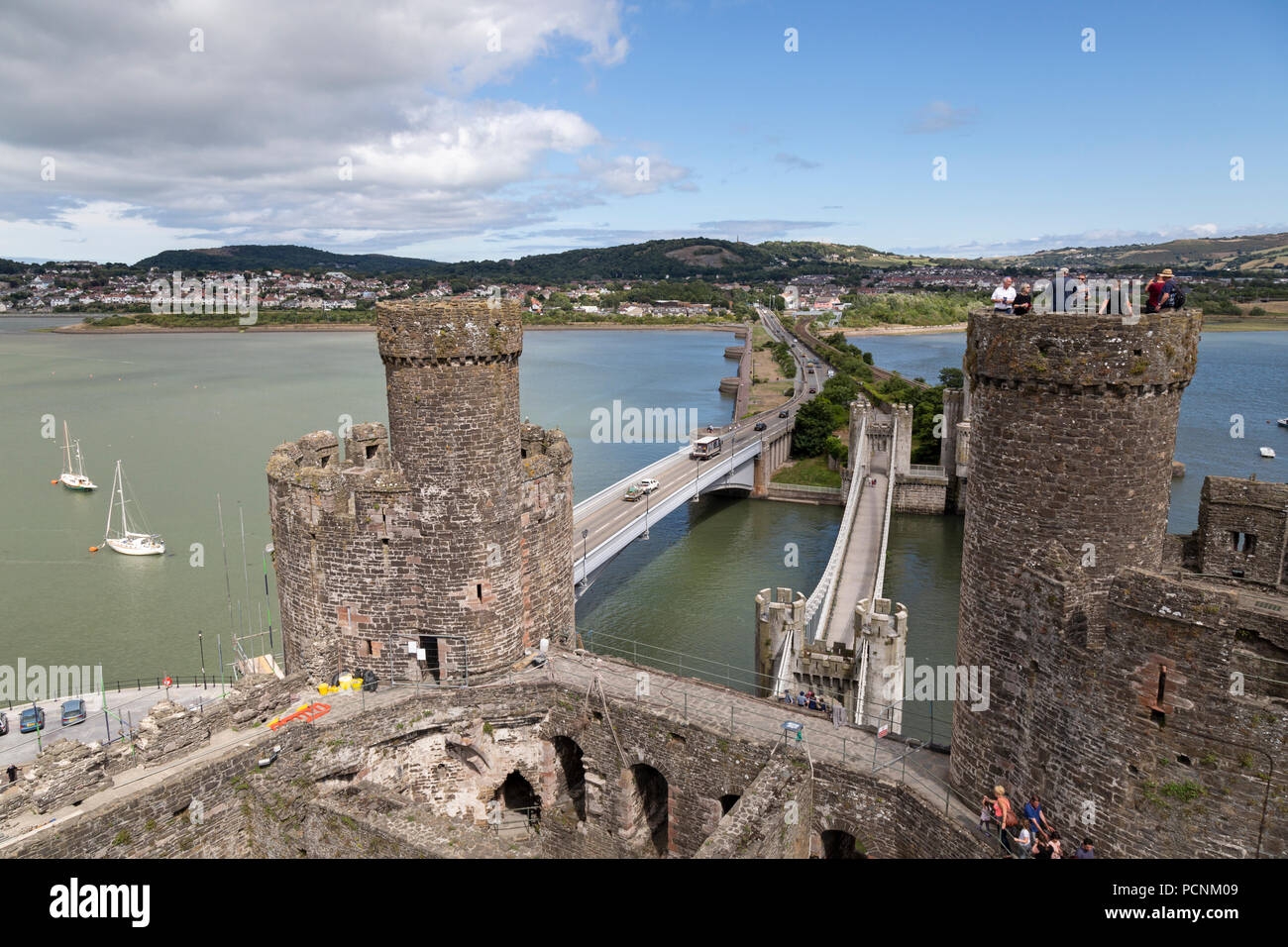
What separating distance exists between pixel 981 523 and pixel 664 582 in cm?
2696

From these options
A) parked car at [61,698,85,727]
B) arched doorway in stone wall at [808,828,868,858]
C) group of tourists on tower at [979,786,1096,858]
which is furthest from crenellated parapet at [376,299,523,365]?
parked car at [61,698,85,727]

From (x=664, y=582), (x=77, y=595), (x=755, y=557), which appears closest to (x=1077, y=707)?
(x=664, y=582)

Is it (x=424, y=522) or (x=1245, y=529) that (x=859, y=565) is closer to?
(x=1245, y=529)

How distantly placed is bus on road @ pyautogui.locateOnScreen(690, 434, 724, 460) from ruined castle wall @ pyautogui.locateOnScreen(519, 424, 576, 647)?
31619mm

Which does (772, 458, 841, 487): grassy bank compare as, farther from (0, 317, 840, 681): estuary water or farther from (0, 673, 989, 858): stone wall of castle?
(0, 673, 989, 858): stone wall of castle

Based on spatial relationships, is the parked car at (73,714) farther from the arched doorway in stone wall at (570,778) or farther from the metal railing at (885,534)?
the metal railing at (885,534)

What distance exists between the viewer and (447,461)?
45.3ft

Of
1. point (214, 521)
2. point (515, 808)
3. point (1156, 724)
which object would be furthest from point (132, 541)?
point (1156, 724)

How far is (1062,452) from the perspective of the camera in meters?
9.39

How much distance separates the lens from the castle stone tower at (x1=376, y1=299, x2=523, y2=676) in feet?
44.0

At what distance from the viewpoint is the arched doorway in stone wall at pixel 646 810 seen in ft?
46.2

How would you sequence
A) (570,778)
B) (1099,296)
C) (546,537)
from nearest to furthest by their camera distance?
1. (1099,296)
2. (570,778)
3. (546,537)

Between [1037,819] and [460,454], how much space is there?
936 cm
